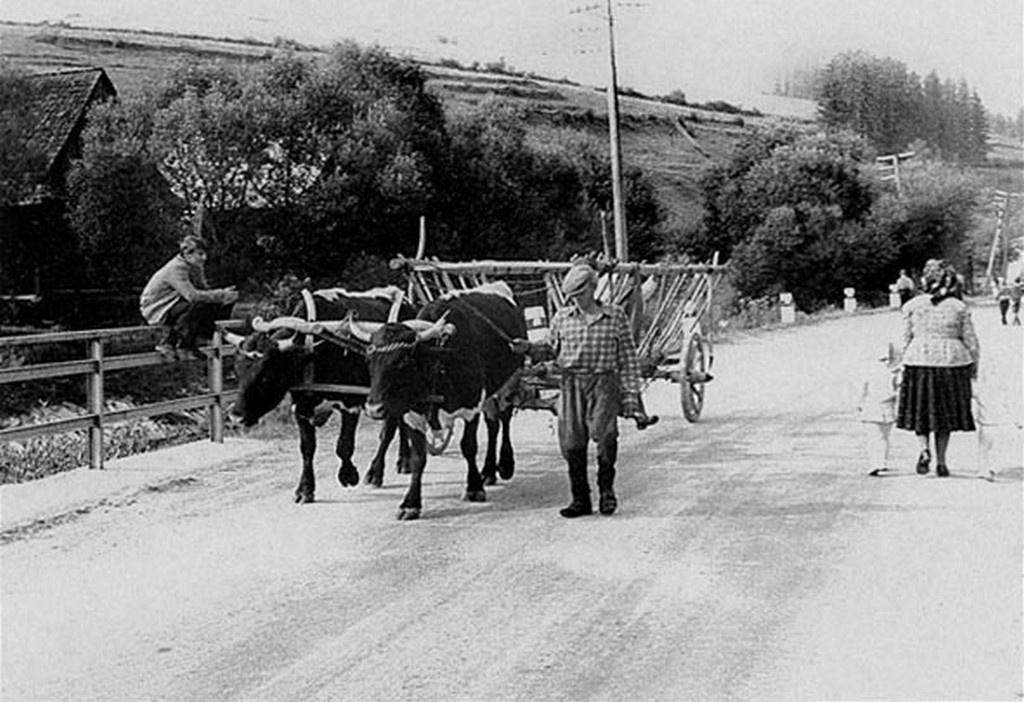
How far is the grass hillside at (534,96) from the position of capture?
740 inches

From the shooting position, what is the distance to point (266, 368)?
847cm

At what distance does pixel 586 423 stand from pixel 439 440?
8.85ft

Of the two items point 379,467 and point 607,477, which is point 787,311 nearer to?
point 379,467

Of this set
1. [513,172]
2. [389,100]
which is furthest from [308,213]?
[513,172]

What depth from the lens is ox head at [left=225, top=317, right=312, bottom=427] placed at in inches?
332

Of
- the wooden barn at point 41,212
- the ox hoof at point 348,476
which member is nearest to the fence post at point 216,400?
the ox hoof at point 348,476

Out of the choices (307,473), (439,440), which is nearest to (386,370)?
(307,473)

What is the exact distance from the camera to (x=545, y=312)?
11984 mm

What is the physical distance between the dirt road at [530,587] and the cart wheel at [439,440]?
212mm

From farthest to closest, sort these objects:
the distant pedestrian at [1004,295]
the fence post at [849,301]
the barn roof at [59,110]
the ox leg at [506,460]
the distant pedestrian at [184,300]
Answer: the fence post at [849,301]
the distant pedestrian at [1004,295]
the barn roof at [59,110]
the ox leg at [506,460]
the distant pedestrian at [184,300]

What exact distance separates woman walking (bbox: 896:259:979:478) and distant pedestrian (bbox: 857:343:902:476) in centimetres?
31

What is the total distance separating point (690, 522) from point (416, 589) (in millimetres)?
2219

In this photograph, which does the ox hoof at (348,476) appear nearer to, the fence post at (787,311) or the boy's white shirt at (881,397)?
Result: the boy's white shirt at (881,397)

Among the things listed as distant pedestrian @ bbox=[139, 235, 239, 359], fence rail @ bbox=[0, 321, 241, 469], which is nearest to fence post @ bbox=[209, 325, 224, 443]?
fence rail @ bbox=[0, 321, 241, 469]
